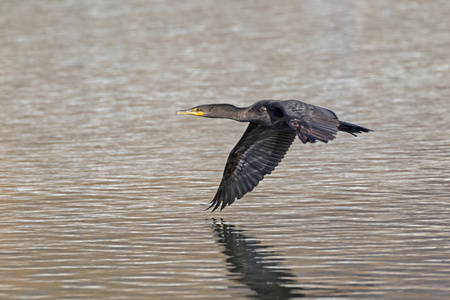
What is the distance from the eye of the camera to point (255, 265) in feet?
Result: 36.9

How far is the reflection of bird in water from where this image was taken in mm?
10211

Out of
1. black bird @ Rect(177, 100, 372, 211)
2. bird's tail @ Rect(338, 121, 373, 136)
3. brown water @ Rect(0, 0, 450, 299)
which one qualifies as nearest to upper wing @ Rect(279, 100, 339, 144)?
black bird @ Rect(177, 100, 372, 211)

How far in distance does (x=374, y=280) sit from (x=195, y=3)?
143ft

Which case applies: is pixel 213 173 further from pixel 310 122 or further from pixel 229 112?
pixel 310 122

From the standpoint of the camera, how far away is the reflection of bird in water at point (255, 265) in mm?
10211

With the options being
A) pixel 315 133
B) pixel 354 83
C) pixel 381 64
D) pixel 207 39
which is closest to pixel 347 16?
pixel 207 39

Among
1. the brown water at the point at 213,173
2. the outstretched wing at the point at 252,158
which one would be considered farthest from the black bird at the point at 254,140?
the brown water at the point at 213,173

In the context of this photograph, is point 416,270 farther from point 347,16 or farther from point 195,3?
point 195,3

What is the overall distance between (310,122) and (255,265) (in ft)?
6.84

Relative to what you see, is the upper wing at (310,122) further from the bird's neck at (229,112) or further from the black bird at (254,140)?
the bird's neck at (229,112)

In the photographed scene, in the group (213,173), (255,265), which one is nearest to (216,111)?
(213,173)

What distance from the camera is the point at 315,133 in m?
12.1

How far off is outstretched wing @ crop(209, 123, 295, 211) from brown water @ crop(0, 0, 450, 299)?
361 millimetres

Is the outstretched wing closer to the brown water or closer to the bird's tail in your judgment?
the brown water
